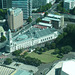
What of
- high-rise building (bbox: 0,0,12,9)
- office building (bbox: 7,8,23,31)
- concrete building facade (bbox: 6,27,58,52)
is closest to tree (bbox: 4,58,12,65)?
concrete building facade (bbox: 6,27,58,52)

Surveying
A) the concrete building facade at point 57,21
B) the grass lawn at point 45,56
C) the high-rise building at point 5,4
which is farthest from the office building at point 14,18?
the grass lawn at point 45,56

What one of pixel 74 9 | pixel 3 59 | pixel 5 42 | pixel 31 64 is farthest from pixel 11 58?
pixel 74 9

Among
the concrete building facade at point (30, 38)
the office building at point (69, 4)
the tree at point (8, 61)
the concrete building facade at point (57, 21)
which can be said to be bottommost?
the tree at point (8, 61)

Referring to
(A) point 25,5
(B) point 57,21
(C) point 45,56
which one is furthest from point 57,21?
(C) point 45,56

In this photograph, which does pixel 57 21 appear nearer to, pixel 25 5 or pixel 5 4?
pixel 25 5

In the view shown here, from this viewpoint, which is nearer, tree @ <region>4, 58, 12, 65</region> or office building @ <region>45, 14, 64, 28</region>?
tree @ <region>4, 58, 12, 65</region>

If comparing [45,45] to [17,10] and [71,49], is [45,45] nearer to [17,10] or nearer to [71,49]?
[71,49]

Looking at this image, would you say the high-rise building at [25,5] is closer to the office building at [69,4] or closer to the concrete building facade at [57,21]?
the concrete building facade at [57,21]

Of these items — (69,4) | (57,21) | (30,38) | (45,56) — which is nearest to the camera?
(45,56)

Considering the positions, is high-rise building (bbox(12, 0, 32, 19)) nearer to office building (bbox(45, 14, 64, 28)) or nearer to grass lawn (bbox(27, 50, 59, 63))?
office building (bbox(45, 14, 64, 28))

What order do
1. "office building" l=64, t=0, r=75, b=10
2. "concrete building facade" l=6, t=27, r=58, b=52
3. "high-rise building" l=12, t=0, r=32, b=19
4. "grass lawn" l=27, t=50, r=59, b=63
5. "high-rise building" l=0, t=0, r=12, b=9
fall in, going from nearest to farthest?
"grass lawn" l=27, t=50, r=59, b=63, "concrete building facade" l=6, t=27, r=58, b=52, "high-rise building" l=12, t=0, r=32, b=19, "high-rise building" l=0, t=0, r=12, b=9, "office building" l=64, t=0, r=75, b=10
